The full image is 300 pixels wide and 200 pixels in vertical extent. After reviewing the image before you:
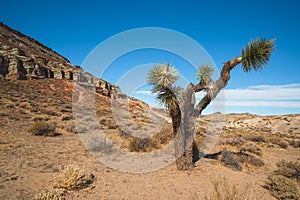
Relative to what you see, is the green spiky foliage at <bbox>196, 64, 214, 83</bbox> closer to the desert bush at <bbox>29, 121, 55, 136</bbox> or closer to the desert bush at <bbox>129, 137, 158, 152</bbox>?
the desert bush at <bbox>129, 137, 158, 152</bbox>

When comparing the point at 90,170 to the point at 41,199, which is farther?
the point at 90,170

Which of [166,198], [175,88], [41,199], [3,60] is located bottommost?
[166,198]

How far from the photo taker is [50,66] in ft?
126

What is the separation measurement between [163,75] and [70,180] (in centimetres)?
413

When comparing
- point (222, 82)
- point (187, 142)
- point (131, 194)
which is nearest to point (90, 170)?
point (131, 194)

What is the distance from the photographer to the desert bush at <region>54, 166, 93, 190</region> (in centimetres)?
426

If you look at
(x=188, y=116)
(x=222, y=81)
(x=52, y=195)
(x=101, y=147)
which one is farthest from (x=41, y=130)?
(x=222, y=81)

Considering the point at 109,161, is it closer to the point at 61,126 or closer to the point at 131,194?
the point at 131,194

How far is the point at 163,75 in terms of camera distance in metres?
6.02

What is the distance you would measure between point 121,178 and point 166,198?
1646 millimetres

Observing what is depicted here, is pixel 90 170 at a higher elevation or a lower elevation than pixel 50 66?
lower

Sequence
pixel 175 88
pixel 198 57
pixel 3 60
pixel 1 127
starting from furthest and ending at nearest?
pixel 3 60 → pixel 1 127 → pixel 198 57 → pixel 175 88

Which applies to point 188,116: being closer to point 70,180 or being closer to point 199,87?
point 199,87

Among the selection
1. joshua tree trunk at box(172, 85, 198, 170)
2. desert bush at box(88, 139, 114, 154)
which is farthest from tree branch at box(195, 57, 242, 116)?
desert bush at box(88, 139, 114, 154)
